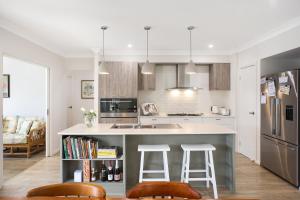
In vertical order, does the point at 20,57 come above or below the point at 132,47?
below

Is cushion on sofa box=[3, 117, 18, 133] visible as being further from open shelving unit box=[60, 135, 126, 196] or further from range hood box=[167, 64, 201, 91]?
range hood box=[167, 64, 201, 91]

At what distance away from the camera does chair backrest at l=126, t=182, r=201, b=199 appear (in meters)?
1.41

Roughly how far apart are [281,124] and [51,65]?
16.0 ft

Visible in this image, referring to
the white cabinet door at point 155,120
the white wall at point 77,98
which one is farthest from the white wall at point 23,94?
the white cabinet door at point 155,120

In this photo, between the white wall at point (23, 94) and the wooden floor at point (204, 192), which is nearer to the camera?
the wooden floor at point (204, 192)

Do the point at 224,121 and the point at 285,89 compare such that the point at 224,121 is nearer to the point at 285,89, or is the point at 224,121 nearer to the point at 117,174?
the point at 285,89

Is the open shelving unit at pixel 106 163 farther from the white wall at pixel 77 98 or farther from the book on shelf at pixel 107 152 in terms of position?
the white wall at pixel 77 98

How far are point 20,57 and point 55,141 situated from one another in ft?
7.54

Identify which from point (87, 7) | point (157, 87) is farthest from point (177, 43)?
point (87, 7)

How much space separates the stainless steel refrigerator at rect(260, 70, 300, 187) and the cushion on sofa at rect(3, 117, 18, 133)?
5.67 m

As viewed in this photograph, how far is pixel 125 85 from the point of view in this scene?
5480mm

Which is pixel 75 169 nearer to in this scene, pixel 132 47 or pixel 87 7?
pixel 87 7

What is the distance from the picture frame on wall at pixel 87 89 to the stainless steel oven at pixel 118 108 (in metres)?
1.75

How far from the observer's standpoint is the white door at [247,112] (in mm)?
4648
